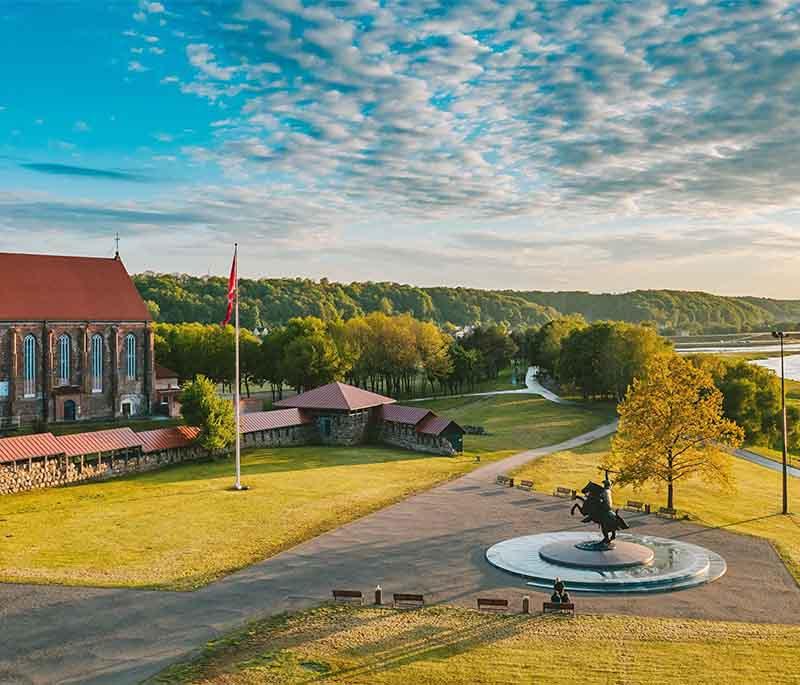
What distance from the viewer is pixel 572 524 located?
36.3 meters

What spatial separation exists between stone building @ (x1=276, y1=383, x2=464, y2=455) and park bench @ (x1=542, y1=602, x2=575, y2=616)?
3672cm

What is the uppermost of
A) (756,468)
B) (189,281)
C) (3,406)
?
(189,281)

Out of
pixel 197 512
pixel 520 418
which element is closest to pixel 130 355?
pixel 520 418

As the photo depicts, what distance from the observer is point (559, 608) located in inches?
954

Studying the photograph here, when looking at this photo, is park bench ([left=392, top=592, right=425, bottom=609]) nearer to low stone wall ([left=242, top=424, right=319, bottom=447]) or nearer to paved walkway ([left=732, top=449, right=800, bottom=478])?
low stone wall ([left=242, top=424, right=319, bottom=447])

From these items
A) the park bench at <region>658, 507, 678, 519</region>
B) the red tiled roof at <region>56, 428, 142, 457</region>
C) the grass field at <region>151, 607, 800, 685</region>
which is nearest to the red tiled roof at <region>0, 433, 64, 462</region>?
the red tiled roof at <region>56, 428, 142, 457</region>

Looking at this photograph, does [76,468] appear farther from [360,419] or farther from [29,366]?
[29,366]

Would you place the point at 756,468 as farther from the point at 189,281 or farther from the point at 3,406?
the point at 189,281

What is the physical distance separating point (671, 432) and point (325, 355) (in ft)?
158

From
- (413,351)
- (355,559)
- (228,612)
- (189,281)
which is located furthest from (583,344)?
(189,281)

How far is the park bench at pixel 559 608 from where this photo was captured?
2414cm

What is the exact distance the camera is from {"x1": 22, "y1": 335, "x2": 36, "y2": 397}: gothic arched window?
69375 millimetres

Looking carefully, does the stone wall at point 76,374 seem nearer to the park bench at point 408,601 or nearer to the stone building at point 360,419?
the stone building at point 360,419

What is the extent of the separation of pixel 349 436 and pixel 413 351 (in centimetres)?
3700
